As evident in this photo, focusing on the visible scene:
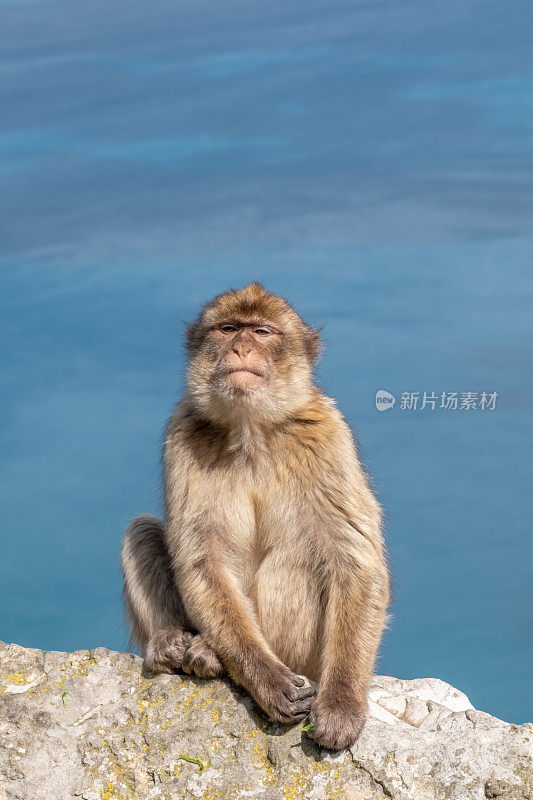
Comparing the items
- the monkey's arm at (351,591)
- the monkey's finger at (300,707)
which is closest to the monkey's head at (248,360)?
the monkey's arm at (351,591)

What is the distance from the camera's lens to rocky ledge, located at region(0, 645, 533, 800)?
165 inches

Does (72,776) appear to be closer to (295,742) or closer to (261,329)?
(295,742)

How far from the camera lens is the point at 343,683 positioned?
4746 millimetres

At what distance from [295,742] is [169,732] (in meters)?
0.56

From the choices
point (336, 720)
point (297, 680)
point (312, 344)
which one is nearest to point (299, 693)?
point (297, 680)

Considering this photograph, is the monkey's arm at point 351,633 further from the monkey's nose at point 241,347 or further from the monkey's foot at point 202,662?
the monkey's nose at point 241,347

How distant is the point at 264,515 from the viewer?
5176mm

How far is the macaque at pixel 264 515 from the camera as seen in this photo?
4941mm

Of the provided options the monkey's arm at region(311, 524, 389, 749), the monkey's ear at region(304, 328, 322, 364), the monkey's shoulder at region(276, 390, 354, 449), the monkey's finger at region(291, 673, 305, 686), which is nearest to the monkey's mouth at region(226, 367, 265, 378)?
the monkey's shoulder at region(276, 390, 354, 449)

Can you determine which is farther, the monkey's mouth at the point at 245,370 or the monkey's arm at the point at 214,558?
the monkey's mouth at the point at 245,370

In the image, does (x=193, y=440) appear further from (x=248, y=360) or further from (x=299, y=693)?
(x=299, y=693)

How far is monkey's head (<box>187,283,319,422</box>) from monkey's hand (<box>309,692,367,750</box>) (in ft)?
4.67

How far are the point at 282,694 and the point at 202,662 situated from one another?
1.45 feet

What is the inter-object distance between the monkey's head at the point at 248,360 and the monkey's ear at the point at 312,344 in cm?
6
